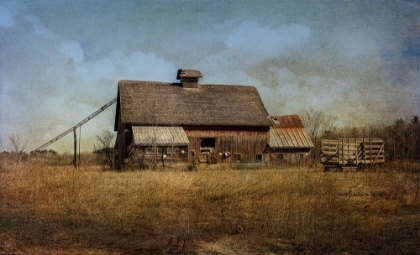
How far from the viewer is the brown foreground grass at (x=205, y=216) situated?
7.21m

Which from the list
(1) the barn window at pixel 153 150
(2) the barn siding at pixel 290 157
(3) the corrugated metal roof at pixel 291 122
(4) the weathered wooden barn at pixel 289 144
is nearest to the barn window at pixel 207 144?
(4) the weathered wooden barn at pixel 289 144

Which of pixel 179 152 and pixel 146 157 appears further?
pixel 179 152

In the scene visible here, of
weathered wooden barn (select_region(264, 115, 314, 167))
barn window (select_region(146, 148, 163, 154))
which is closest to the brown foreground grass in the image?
barn window (select_region(146, 148, 163, 154))

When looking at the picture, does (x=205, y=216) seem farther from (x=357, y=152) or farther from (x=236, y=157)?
(x=236, y=157)

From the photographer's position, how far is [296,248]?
7.15 m

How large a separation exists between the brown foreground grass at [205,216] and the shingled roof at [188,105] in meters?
12.1

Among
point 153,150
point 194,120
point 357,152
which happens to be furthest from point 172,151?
point 357,152

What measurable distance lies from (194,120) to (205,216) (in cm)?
1675

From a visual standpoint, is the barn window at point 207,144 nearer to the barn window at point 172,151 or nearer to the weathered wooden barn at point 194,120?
the weathered wooden barn at point 194,120

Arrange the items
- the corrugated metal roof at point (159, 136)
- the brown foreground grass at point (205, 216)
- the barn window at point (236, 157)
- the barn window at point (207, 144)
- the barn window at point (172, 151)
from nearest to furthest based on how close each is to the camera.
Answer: the brown foreground grass at point (205, 216)
the corrugated metal roof at point (159, 136)
the barn window at point (172, 151)
the barn window at point (207, 144)
the barn window at point (236, 157)

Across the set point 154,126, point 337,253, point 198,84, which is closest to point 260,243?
point 337,253

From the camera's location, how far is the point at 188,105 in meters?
26.8

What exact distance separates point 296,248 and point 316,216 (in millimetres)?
2067

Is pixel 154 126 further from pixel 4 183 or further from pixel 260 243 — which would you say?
pixel 260 243
